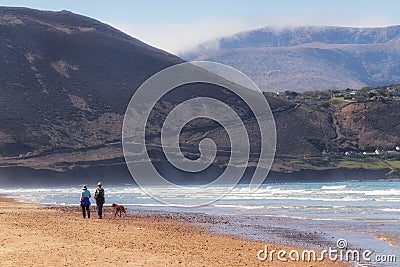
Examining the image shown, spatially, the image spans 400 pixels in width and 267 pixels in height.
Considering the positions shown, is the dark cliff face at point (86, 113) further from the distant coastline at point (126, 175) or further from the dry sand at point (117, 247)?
the dry sand at point (117, 247)

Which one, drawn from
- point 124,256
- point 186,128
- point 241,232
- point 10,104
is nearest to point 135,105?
point 186,128

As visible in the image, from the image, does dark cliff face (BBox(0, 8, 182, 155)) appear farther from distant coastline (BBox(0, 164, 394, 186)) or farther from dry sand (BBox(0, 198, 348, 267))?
dry sand (BBox(0, 198, 348, 267))

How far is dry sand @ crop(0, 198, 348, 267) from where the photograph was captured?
16.9 m

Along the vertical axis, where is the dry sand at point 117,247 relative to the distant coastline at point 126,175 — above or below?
below

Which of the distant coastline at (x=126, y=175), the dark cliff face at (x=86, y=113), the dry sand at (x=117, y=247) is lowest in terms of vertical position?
the dry sand at (x=117, y=247)

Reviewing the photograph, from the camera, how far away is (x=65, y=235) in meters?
21.9

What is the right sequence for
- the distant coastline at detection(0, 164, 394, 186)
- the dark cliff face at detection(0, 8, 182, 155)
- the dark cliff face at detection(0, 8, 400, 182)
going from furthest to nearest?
1. the dark cliff face at detection(0, 8, 182, 155)
2. the dark cliff face at detection(0, 8, 400, 182)
3. the distant coastline at detection(0, 164, 394, 186)

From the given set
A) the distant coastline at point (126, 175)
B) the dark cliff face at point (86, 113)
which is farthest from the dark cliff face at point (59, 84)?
the distant coastline at point (126, 175)

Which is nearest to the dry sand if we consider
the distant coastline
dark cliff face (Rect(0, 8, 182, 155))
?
the distant coastline

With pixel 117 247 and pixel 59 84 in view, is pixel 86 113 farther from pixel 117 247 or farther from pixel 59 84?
pixel 117 247

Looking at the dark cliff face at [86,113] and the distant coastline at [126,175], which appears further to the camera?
the dark cliff face at [86,113]

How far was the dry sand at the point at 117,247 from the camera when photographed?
16875mm

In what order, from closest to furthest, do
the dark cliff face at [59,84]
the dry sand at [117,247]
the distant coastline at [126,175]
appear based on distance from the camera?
1. the dry sand at [117,247]
2. the distant coastline at [126,175]
3. the dark cliff face at [59,84]

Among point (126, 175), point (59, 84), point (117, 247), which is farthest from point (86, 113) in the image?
point (117, 247)
